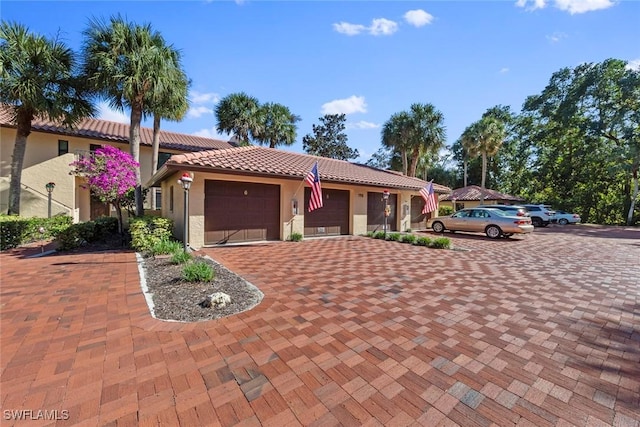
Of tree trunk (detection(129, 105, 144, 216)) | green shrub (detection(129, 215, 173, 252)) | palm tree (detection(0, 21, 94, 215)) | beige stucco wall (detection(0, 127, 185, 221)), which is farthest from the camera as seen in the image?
beige stucco wall (detection(0, 127, 185, 221))

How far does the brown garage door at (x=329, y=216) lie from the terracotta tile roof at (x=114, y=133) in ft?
40.6

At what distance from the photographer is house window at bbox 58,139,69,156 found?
51.5ft

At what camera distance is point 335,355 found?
2766 mm

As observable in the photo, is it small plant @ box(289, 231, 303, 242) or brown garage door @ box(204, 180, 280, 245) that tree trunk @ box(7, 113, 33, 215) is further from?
small plant @ box(289, 231, 303, 242)

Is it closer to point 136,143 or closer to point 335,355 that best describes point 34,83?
point 136,143

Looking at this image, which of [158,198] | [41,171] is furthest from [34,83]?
[158,198]

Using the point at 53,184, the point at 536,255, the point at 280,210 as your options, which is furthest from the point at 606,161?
the point at 53,184

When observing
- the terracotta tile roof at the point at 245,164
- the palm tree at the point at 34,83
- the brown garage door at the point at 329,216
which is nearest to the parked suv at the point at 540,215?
the terracotta tile roof at the point at 245,164

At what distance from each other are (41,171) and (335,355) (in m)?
19.5

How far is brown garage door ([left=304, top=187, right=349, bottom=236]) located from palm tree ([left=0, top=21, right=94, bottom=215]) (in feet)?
36.1

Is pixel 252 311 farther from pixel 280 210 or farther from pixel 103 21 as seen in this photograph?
pixel 103 21

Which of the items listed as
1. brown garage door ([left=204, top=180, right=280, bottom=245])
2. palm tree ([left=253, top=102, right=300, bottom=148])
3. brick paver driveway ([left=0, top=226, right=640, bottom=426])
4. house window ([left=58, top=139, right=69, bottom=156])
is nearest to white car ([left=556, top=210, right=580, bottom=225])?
brick paver driveway ([left=0, top=226, right=640, bottom=426])

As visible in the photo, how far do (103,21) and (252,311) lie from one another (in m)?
13.0

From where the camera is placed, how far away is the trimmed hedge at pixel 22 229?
30.1 ft
